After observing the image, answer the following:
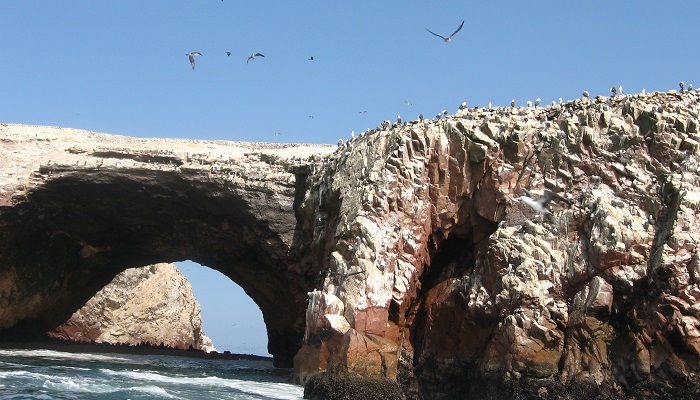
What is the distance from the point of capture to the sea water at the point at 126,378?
19266mm

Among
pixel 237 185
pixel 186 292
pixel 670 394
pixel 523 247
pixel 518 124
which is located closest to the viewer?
pixel 670 394

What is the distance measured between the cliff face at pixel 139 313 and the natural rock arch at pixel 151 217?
774cm

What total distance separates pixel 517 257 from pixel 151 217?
50.2ft

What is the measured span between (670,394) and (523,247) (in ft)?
16.1

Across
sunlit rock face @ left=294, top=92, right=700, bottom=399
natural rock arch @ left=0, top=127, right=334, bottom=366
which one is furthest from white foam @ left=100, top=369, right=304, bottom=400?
natural rock arch @ left=0, top=127, right=334, bottom=366

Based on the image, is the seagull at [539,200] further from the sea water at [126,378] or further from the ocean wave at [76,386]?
the ocean wave at [76,386]

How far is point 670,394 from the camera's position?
56.7ft

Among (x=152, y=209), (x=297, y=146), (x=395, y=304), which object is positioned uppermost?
(x=297, y=146)

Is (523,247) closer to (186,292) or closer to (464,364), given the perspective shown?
(464,364)

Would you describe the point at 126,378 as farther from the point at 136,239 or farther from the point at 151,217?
the point at 136,239

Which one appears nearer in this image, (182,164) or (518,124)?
(518,124)

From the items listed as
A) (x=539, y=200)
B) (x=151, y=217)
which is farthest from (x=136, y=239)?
(x=539, y=200)

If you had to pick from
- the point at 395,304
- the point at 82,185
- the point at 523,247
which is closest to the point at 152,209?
the point at 82,185

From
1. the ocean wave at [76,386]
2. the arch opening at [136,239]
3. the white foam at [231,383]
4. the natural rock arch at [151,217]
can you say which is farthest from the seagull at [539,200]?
the ocean wave at [76,386]
